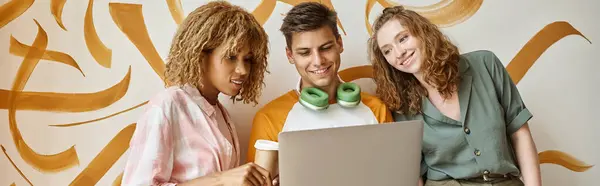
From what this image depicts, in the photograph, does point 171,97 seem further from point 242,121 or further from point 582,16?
point 582,16

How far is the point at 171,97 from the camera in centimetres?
121

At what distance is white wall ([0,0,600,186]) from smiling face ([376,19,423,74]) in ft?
0.87

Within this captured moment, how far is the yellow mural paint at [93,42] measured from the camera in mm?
1522

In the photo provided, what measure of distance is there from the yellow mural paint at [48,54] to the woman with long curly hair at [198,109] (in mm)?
412

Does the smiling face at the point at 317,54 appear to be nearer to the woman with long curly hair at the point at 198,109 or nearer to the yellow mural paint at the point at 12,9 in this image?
the woman with long curly hair at the point at 198,109

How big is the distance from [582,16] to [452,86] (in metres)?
0.69

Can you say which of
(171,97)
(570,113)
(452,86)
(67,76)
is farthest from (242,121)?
(570,113)

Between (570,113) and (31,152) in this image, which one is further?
(570,113)

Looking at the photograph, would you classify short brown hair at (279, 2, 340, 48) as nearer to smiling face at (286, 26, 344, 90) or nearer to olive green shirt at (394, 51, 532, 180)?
smiling face at (286, 26, 344, 90)

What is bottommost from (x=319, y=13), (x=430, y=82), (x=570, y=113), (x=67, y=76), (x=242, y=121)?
(x=570, y=113)

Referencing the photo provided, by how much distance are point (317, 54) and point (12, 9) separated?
0.89 meters

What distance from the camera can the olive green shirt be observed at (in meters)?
1.38

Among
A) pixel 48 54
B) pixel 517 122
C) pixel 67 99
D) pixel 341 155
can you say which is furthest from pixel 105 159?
pixel 517 122

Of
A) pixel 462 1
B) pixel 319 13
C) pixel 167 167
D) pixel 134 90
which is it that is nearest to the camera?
pixel 167 167
